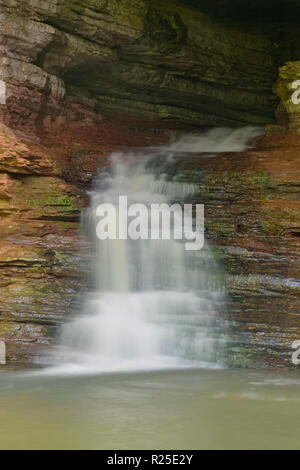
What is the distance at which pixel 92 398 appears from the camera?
5492 millimetres

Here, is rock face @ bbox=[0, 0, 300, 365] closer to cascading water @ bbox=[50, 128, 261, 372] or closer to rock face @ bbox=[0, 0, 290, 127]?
rock face @ bbox=[0, 0, 290, 127]

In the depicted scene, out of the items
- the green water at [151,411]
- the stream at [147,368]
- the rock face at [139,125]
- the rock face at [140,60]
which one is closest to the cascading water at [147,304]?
the stream at [147,368]

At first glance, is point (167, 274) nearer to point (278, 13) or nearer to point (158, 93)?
point (158, 93)

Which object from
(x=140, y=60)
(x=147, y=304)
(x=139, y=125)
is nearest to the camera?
(x=147, y=304)

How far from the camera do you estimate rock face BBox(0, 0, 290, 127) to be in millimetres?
11242

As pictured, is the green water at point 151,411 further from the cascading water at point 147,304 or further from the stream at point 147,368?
the cascading water at point 147,304

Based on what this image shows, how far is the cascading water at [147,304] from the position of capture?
25.3 ft

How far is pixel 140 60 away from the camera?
13.2 meters

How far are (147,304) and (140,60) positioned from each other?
727cm

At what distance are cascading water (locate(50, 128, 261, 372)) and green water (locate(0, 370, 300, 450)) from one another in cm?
85

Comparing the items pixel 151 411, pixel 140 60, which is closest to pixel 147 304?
pixel 151 411

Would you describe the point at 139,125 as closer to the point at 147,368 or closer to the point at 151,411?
the point at 147,368
